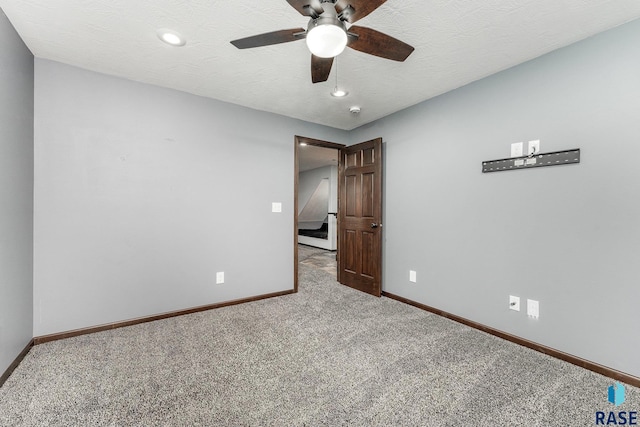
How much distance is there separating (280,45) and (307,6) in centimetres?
77

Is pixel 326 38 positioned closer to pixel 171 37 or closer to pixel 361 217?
pixel 171 37

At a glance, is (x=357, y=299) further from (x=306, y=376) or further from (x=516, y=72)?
(x=516, y=72)

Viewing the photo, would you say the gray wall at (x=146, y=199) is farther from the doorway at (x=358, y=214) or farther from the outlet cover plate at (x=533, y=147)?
the outlet cover plate at (x=533, y=147)

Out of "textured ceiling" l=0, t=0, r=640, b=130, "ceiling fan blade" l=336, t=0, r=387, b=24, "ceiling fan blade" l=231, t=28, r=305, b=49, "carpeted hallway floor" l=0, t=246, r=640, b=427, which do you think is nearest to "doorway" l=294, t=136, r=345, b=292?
"textured ceiling" l=0, t=0, r=640, b=130

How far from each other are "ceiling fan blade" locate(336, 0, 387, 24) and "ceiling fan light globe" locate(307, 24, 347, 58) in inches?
5.2

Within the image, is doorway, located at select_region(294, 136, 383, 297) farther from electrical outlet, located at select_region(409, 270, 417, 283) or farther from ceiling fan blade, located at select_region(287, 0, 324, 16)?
ceiling fan blade, located at select_region(287, 0, 324, 16)

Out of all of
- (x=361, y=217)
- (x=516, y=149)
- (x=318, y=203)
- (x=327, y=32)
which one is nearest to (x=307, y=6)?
(x=327, y=32)

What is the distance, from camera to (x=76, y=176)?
235cm

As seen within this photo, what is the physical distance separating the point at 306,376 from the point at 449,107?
2.82 meters

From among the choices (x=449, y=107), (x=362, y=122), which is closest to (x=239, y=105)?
(x=362, y=122)

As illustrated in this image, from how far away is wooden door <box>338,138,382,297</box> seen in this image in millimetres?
3424

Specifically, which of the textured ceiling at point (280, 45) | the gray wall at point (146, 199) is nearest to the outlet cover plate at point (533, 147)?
the textured ceiling at point (280, 45)

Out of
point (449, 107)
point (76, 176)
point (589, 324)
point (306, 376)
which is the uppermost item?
point (449, 107)

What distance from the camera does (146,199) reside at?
2.66m
